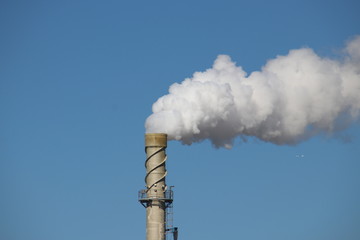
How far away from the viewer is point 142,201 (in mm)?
125125

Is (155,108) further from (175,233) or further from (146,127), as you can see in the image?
(175,233)

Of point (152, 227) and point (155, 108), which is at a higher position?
point (155, 108)

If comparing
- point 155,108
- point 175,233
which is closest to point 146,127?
point 155,108

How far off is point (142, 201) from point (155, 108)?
9006mm

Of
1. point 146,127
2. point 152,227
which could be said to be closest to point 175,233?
point 152,227

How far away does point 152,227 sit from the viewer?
408 ft

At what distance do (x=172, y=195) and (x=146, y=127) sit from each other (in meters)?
6.81

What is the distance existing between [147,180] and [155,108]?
23.2 feet

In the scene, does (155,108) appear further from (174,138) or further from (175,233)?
(175,233)

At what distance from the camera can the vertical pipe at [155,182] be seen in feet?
409

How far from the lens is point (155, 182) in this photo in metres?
125

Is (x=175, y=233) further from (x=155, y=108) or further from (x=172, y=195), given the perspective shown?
(x=155, y=108)

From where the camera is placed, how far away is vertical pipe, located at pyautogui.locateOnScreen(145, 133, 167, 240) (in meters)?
125

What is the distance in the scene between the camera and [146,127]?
127 m
